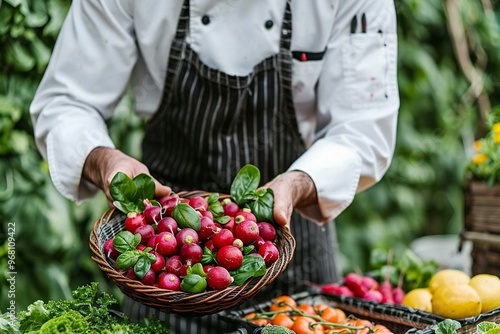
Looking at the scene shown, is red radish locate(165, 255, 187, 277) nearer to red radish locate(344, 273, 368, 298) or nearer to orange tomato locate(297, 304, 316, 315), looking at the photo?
orange tomato locate(297, 304, 316, 315)

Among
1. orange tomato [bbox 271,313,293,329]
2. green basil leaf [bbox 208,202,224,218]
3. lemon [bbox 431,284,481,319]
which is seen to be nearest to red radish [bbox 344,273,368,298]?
lemon [bbox 431,284,481,319]

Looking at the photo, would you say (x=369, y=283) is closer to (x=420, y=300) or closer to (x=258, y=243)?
(x=420, y=300)

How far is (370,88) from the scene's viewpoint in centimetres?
185

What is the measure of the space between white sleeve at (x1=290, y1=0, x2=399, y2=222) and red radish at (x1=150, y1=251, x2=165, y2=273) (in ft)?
1.78

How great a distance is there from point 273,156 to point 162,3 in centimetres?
51

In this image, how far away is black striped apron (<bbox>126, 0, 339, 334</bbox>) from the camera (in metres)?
1.86

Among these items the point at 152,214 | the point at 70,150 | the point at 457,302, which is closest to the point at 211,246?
the point at 152,214

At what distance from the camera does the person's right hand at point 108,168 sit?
5.22ft

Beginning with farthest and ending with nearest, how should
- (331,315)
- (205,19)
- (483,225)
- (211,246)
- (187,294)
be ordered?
1. (483,225)
2. (205,19)
3. (331,315)
4. (211,246)
5. (187,294)

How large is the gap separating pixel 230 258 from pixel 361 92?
704 mm

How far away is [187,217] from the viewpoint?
1.40m

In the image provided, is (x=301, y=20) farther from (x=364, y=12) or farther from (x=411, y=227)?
(x=411, y=227)

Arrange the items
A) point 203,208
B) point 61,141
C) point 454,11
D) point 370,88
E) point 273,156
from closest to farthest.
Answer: point 203,208 < point 61,141 < point 370,88 < point 273,156 < point 454,11

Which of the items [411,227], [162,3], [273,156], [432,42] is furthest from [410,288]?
[432,42]
